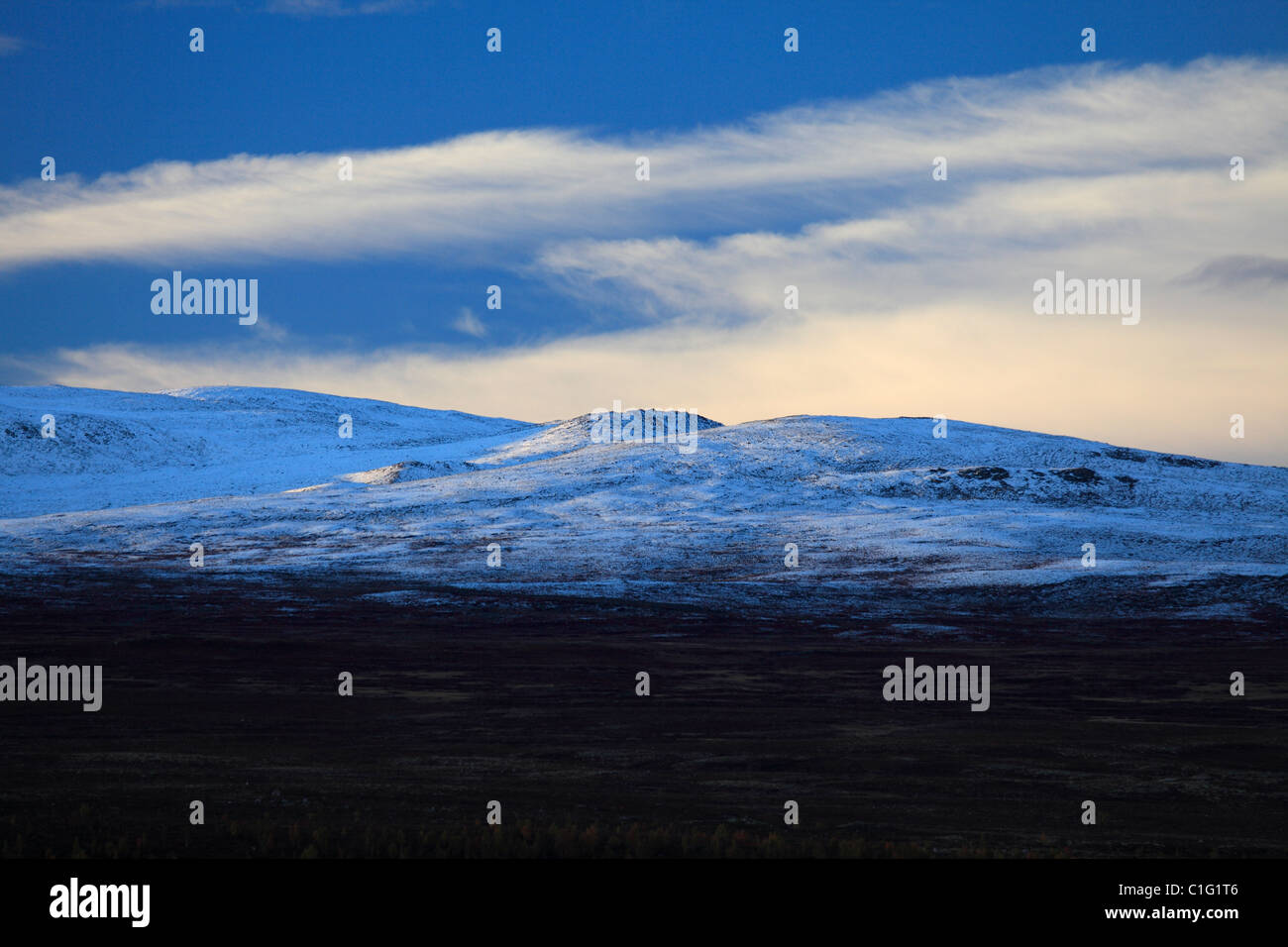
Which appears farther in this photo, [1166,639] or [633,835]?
[1166,639]

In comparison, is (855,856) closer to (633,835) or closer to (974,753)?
(633,835)

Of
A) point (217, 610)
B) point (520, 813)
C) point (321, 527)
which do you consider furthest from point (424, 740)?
point (321, 527)

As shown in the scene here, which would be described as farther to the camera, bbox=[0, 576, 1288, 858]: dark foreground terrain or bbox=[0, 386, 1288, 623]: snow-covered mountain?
bbox=[0, 386, 1288, 623]: snow-covered mountain

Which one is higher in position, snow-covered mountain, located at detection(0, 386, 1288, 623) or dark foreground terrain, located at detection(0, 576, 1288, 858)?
snow-covered mountain, located at detection(0, 386, 1288, 623)

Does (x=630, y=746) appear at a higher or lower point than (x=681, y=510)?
lower
